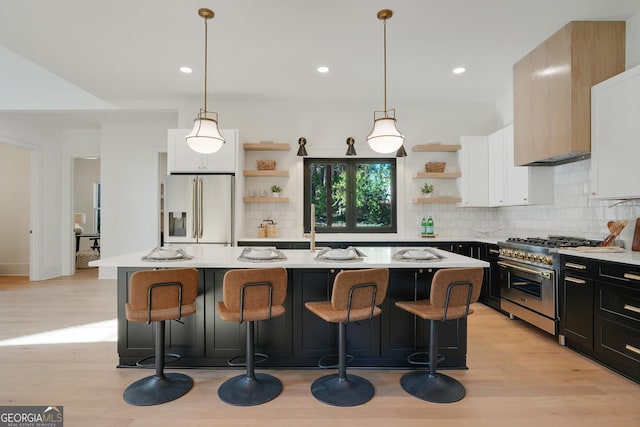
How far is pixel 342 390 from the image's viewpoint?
236 centimetres

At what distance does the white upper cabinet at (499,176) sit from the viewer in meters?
4.20

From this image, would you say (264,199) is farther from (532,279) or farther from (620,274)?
(620,274)

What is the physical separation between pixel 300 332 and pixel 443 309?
1.10 m

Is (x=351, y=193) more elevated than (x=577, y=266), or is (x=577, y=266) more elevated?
(x=351, y=193)

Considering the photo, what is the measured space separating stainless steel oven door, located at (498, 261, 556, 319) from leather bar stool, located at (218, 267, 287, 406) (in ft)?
8.64

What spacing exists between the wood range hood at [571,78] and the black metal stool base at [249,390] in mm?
3299

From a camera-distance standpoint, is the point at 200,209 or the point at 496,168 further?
the point at 496,168

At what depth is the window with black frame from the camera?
5488 mm

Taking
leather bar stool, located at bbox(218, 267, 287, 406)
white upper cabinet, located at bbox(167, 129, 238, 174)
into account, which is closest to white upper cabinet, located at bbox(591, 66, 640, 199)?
leather bar stool, located at bbox(218, 267, 287, 406)

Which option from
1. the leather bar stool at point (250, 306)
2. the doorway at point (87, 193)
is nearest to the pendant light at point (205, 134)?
the leather bar stool at point (250, 306)

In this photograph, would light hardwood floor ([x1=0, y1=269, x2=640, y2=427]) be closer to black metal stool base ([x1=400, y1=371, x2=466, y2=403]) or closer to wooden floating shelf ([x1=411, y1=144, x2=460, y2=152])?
black metal stool base ([x1=400, y1=371, x2=466, y2=403])

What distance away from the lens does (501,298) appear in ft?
13.7

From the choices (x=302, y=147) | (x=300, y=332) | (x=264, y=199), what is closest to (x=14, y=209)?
(x=264, y=199)

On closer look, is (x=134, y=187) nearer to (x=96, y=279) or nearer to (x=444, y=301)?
(x=96, y=279)
